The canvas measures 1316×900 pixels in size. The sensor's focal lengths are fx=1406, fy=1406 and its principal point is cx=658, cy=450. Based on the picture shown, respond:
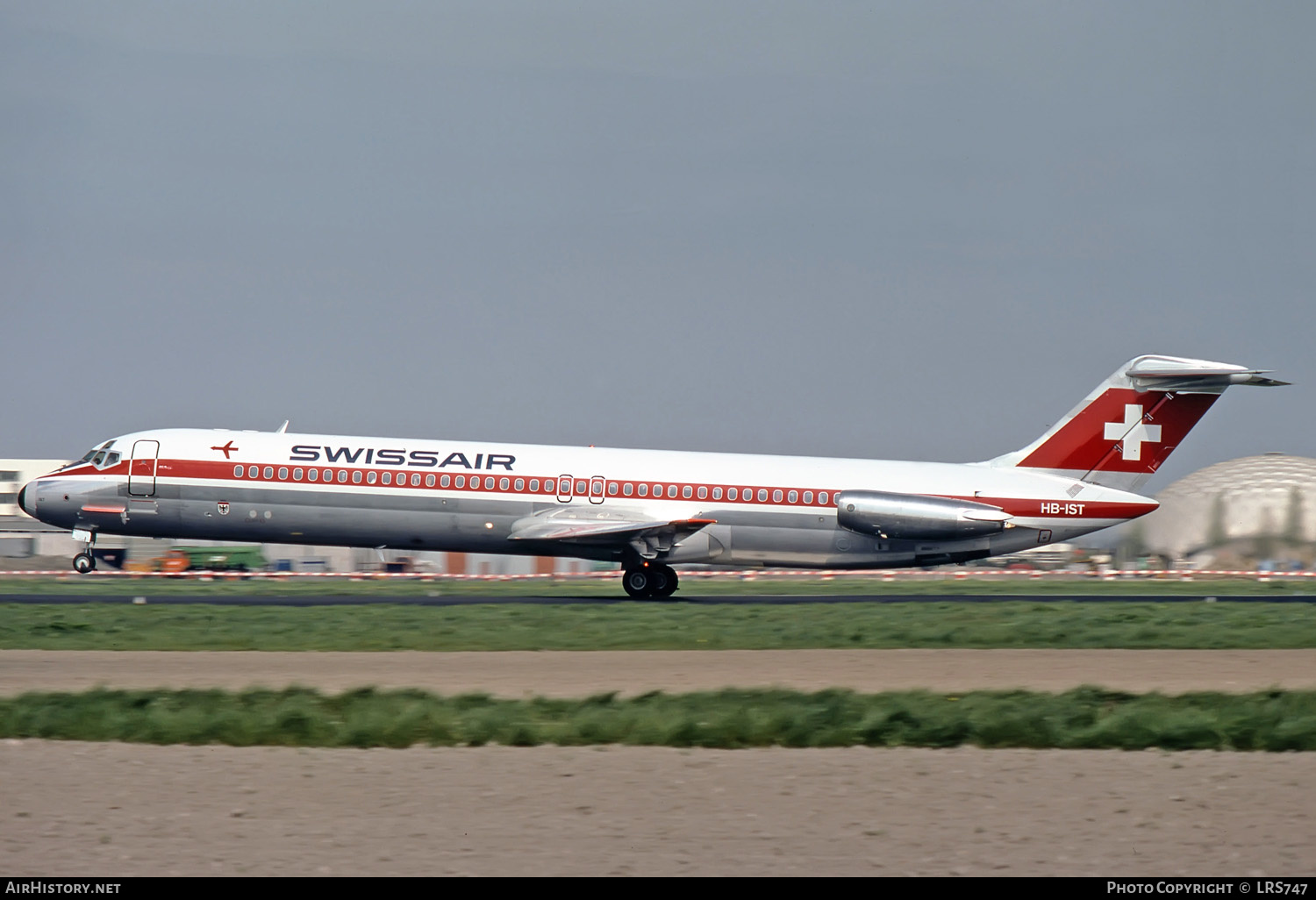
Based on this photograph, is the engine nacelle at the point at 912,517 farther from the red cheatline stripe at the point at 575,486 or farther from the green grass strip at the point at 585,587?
the green grass strip at the point at 585,587

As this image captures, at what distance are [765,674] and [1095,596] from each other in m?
19.7

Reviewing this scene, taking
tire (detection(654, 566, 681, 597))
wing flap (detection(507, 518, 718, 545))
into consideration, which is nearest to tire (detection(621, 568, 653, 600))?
tire (detection(654, 566, 681, 597))

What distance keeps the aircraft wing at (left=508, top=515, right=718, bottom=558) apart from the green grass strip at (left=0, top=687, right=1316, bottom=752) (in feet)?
54.7

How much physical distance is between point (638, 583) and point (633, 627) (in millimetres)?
8281

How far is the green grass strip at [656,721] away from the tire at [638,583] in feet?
59.1

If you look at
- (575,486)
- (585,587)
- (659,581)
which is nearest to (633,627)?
(575,486)

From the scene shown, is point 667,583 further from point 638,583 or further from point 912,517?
point 912,517

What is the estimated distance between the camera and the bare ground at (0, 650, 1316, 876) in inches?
334

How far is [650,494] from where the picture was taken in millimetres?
32562

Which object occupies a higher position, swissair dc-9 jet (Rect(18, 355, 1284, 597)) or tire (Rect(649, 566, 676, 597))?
swissair dc-9 jet (Rect(18, 355, 1284, 597))

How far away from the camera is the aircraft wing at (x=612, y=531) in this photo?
31625 mm

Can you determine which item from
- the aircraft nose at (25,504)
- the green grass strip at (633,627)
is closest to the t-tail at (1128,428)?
the green grass strip at (633,627)

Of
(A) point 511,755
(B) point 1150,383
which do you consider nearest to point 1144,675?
(A) point 511,755

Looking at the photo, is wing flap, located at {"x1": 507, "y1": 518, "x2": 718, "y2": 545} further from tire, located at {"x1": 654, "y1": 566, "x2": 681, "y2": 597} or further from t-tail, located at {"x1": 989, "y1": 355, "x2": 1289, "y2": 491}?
t-tail, located at {"x1": 989, "y1": 355, "x2": 1289, "y2": 491}
